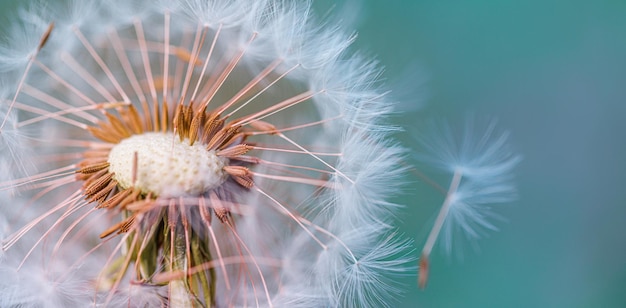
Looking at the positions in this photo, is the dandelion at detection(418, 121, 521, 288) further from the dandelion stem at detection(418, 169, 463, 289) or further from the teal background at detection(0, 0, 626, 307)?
the teal background at detection(0, 0, 626, 307)

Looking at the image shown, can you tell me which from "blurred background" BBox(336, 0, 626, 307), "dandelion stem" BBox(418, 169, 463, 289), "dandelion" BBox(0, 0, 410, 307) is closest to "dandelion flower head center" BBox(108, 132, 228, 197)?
"dandelion" BBox(0, 0, 410, 307)

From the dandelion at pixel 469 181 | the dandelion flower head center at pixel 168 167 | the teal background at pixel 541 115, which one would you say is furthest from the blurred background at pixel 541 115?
the dandelion flower head center at pixel 168 167

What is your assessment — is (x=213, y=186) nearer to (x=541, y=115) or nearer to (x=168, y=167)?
(x=168, y=167)

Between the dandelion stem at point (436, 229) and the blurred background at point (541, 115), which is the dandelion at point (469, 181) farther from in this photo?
the blurred background at point (541, 115)

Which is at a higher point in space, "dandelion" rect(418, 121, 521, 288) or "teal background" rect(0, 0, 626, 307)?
"teal background" rect(0, 0, 626, 307)

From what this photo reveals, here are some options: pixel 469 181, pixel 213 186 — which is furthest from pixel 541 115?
pixel 213 186

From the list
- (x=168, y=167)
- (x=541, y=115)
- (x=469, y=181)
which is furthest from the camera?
(x=541, y=115)
